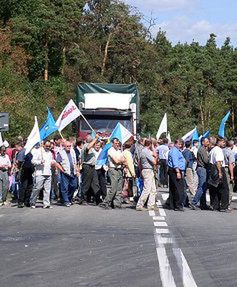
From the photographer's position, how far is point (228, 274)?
31.1 feet

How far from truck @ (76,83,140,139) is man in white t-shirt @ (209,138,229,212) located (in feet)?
30.2

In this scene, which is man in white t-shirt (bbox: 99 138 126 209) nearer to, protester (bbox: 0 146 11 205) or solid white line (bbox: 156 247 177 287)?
protester (bbox: 0 146 11 205)

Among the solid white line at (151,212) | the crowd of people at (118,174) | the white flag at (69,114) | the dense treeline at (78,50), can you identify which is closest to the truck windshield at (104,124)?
the white flag at (69,114)

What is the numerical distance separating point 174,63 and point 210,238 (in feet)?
230

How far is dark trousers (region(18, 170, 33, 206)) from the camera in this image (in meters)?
19.0

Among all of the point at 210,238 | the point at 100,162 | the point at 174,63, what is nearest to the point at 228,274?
the point at 210,238

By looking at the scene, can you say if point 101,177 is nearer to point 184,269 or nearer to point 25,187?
point 25,187

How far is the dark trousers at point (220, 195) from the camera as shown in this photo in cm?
1828

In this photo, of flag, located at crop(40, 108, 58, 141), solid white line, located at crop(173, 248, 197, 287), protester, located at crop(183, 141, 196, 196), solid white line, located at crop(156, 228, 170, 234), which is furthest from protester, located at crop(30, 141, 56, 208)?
solid white line, located at crop(173, 248, 197, 287)

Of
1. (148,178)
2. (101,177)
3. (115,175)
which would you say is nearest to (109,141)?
(101,177)

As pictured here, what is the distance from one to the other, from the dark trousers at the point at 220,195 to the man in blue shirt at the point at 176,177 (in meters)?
0.80

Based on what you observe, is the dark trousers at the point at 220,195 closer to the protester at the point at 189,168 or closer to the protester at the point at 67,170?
the protester at the point at 189,168

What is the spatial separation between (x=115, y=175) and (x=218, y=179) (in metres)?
2.62

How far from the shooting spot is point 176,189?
1819cm
